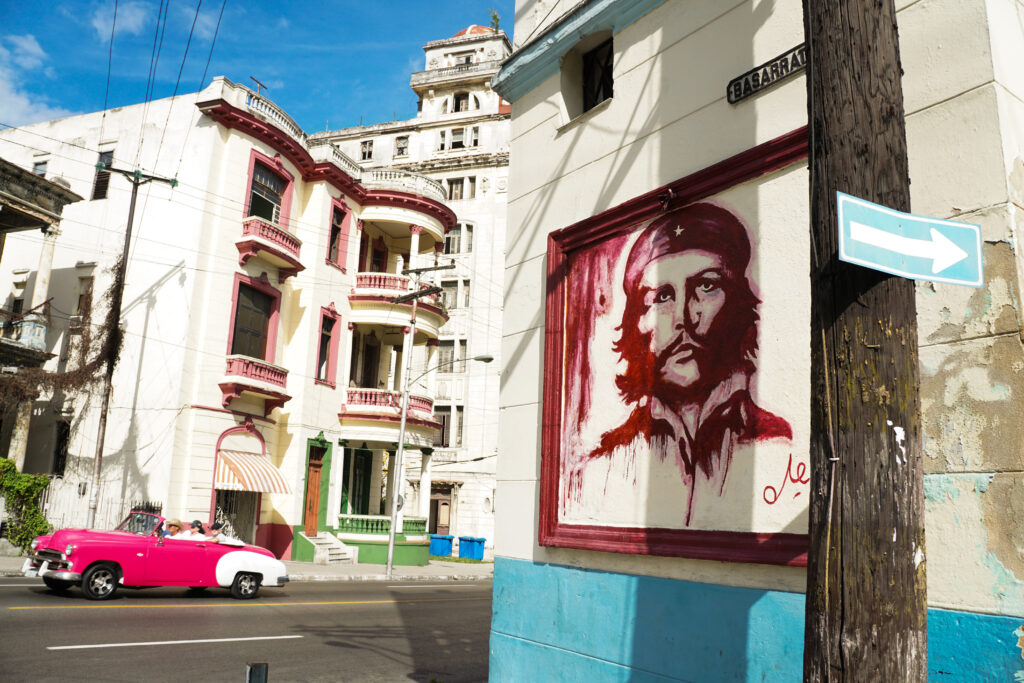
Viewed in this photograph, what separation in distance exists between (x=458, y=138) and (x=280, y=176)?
27016mm

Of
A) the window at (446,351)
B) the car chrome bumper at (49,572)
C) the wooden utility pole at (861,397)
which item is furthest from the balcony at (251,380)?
the wooden utility pole at (861,397)

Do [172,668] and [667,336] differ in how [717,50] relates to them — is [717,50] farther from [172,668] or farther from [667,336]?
[172,668]

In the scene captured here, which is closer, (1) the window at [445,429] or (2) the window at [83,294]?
(2) the window at [83,294]

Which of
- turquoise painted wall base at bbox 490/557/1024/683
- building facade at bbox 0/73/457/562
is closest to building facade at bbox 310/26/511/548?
building facade at bbox 0/73/457/562

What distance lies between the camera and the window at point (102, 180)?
2780cm

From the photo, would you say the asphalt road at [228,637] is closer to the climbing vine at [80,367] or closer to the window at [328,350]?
the climbing vine at [80,367]

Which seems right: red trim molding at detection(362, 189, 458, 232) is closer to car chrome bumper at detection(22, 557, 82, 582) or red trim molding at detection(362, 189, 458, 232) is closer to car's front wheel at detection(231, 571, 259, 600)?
car's front wheel at detection(231, 571, 259, 600)

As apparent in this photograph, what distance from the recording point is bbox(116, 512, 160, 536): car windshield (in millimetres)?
15180

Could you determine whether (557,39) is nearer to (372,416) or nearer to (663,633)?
(663,633)

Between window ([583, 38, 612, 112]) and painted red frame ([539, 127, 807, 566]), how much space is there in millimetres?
1571

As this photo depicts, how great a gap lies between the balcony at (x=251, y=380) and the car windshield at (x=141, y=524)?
9.75 metres

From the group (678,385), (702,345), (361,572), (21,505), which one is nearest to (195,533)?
(21,505)

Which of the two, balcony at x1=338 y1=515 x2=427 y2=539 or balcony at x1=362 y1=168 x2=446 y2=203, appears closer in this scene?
balcony at x1=338 y1=515 x2=427 y2=539

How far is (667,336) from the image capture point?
6.46 meters
